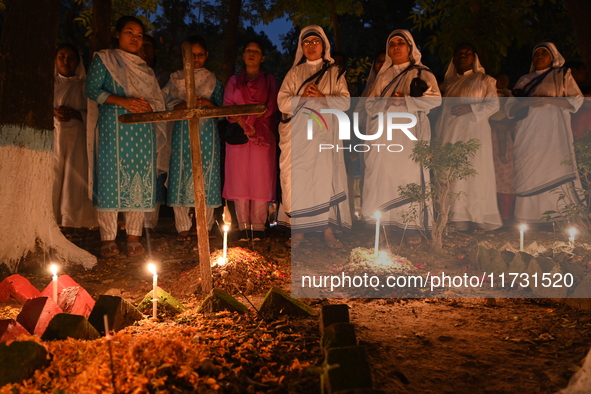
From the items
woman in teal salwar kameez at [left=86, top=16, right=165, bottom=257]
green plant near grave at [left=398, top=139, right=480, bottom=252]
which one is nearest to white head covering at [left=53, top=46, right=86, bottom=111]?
woman in teal salwar kameez at [left=86, top=16, right=165, bottom=257]

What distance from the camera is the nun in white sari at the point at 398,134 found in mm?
5203

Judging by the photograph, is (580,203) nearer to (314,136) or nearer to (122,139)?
(314,136)

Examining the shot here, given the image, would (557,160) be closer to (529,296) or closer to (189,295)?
(529,296)

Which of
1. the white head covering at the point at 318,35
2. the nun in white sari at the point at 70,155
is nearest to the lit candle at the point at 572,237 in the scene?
the white head covering at the point at 318,35

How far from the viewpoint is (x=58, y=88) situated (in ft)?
18.3

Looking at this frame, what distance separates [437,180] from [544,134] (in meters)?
1.97

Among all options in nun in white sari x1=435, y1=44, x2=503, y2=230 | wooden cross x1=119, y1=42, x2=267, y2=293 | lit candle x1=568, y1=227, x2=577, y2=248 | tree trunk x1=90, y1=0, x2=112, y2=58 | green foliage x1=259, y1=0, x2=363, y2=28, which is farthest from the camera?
green foliage x1=259, y1=0, x2=363, y2=28

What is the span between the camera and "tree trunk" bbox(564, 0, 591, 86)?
15.4ft

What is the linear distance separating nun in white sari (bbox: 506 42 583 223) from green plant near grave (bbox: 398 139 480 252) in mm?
1510

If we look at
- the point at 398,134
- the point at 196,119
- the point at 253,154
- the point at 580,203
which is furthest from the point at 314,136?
the point at 580,203

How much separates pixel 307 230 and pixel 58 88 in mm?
3461

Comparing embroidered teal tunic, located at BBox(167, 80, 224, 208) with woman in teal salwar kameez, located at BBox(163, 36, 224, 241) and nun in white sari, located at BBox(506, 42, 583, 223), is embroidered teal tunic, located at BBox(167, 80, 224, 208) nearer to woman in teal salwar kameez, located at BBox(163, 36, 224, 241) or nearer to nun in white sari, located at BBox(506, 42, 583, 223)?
woman in teal salwar kameez, located at BBox(163, 36, 224, 241)

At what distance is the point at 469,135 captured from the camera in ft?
19.1

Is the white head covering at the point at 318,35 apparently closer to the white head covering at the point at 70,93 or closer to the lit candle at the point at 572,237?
the white head covering at the point at 70,93
